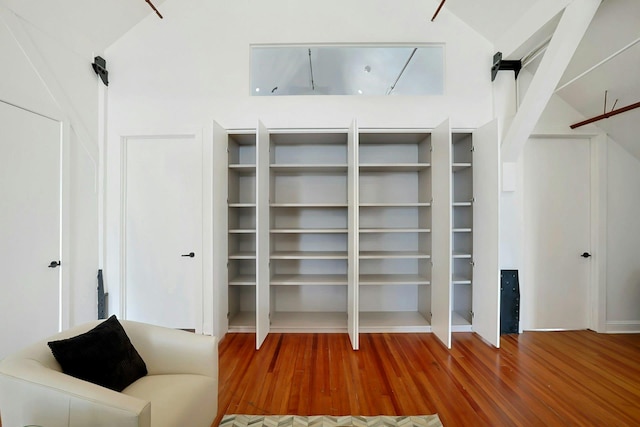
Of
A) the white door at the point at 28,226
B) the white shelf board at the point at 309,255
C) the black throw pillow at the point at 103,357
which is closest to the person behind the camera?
the black throw pillow at the point at 103,357

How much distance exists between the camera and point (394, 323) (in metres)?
3.18

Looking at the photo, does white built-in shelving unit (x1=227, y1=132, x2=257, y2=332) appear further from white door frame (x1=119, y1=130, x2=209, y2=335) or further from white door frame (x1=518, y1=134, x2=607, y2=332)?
white door frame (x1=518, y1=134, x2=607, y2=332)

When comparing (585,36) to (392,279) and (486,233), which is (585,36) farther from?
(392,279)

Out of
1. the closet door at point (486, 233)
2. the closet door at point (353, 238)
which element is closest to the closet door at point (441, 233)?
the closet door at point (486, 233)

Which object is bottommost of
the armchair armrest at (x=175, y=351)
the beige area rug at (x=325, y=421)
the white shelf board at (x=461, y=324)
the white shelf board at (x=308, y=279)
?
the beige area rug at (x=325, y=421)

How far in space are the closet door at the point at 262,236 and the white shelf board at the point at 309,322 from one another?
0.21 metres

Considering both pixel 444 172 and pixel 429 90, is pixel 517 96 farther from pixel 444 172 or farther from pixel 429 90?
pixel 444 172

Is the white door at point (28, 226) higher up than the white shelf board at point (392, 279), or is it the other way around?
the white door at point (28, 226)

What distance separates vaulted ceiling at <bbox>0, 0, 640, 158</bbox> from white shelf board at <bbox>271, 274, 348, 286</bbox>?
296 cm

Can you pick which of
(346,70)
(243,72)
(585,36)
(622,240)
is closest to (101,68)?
(243,72)

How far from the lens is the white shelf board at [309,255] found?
3086mm

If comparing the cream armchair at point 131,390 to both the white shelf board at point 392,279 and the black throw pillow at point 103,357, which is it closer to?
the black throw pillow at point 103,357

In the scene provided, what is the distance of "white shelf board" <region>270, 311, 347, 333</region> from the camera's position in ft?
A: 10.2

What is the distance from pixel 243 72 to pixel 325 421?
11.0 feet
